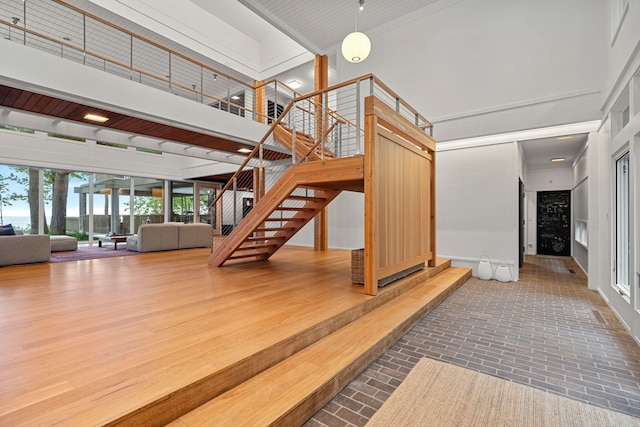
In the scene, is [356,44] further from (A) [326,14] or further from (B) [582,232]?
(B) [582,232]

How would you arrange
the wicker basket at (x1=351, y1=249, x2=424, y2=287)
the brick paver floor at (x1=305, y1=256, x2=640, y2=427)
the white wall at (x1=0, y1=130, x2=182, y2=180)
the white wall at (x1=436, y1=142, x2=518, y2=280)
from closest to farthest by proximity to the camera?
the brick paver floor at (x1=305, y1=256, x2=640, y2=427), the wicker basket at (x1=351, y1=249, x2=424, y2=287), the white wall at (x1=436, y1=142, x2=518, y2=280), the white wall at (x1=0, y1=130, x2=182, y2=180)

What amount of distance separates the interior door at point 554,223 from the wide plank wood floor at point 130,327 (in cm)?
848

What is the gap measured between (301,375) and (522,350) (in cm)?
227

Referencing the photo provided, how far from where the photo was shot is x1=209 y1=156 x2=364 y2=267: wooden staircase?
4043 millimetres

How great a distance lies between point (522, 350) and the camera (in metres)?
3.01

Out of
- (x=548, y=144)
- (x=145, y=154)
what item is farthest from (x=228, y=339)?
(x=145, y=154)

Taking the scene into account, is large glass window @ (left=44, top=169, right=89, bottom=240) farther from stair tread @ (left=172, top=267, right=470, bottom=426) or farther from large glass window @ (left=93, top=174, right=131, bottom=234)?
stair tread @ (left=172, top=267, right=470, bottom=426)

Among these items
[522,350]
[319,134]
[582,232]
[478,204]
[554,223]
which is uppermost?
[319,134]

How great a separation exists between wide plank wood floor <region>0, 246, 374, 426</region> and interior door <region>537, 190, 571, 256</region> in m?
8.48

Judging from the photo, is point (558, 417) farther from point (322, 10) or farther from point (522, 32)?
point (322, 10)

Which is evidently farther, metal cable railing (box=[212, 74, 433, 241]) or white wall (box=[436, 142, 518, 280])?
metal cable railing (box=[212, 74, 433, 241])

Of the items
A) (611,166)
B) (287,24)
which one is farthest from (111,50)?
(611,166)

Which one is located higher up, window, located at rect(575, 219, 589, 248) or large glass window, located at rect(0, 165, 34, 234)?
large glass window, located at rect(0, 165, 34, 234)

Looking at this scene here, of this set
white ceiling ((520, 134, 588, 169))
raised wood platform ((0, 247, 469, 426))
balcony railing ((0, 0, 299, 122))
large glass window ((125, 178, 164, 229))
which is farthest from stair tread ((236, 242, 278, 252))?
large glass window ((125, 178, 164, 229))
